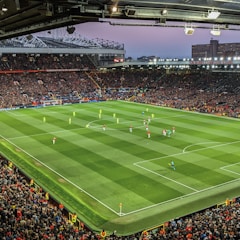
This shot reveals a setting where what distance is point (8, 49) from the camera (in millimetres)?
82875

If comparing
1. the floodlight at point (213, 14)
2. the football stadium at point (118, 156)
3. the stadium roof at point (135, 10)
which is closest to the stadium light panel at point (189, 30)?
the stadium roof at point (135, 10)

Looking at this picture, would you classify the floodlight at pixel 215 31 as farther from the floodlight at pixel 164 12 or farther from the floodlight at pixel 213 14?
the floodlight at pixel 164 12

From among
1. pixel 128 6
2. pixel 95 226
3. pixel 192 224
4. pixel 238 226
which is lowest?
pixel 95 226

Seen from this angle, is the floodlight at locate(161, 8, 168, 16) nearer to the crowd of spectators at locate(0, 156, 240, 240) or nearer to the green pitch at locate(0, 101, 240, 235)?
the crowd of spectators at locate(0, 156, 240, 240)

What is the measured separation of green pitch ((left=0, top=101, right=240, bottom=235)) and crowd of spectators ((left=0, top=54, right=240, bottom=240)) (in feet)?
4.82

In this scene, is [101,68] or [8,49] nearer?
[8,49]

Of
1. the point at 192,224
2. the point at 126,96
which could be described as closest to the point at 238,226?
the point at 192,224

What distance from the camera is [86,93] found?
8375 cm

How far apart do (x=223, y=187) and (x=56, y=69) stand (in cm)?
7097

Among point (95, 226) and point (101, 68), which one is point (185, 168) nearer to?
point (95, 226)

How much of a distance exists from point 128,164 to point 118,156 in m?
2.48

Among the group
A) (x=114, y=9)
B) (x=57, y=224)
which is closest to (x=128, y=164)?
(x=57, y=224)

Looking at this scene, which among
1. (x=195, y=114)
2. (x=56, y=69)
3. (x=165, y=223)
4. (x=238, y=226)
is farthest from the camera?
(x=56, y=69)

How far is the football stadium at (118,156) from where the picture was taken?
59.5ft
